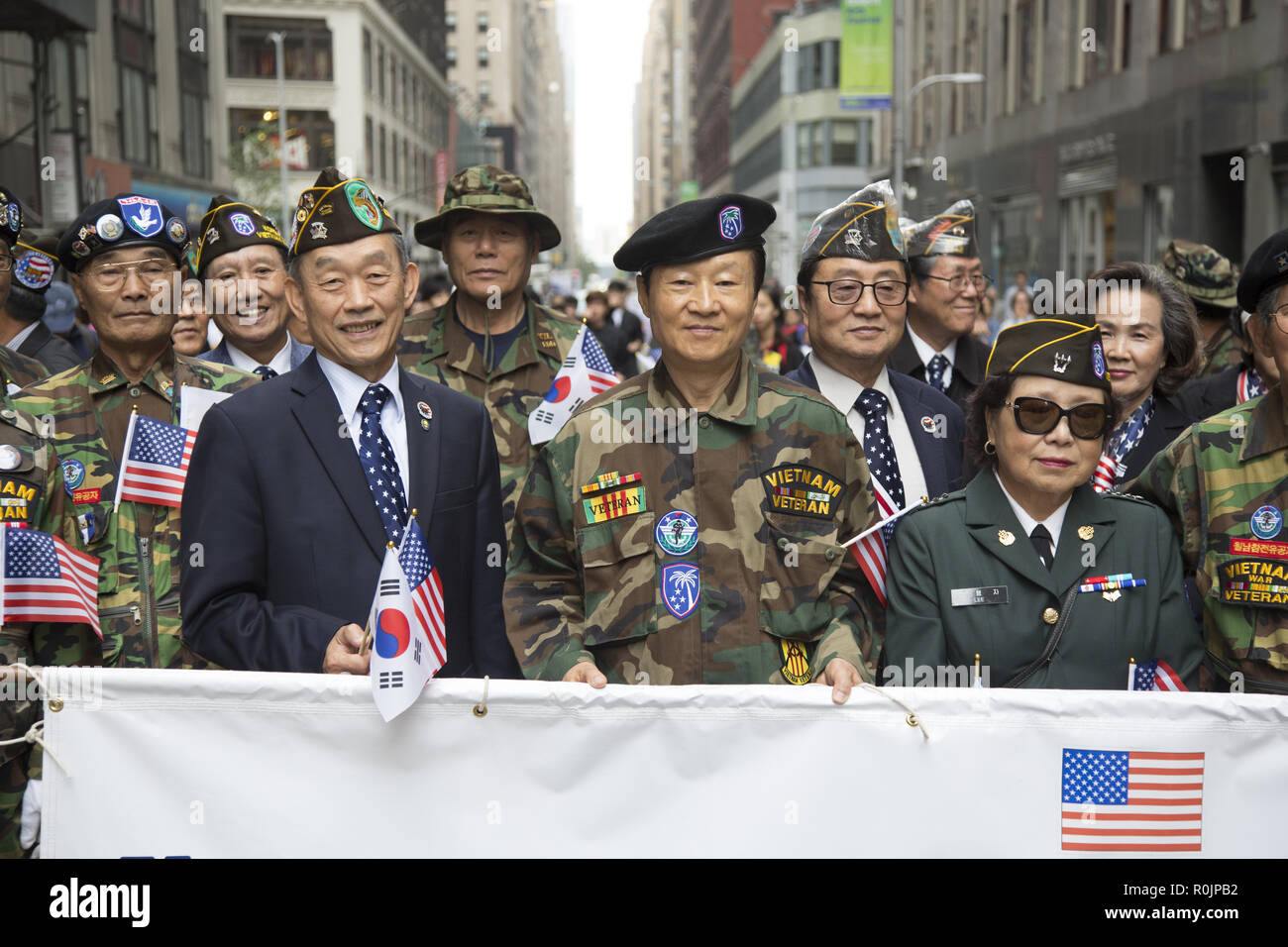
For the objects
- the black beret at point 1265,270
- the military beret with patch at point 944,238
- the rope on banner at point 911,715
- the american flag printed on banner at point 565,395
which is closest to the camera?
the rope on banner at point 911,715

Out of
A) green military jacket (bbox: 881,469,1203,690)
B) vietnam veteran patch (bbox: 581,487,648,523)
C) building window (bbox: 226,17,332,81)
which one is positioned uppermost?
building window (bbox: 226,17,332,81)

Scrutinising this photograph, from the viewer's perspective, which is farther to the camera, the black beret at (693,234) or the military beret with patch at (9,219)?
the military beret with patch at (9,219)

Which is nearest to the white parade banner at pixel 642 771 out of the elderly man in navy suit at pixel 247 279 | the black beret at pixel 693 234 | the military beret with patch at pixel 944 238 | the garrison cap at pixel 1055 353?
the garrison cap at pixel 1055 353

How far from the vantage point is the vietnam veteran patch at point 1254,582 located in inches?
133

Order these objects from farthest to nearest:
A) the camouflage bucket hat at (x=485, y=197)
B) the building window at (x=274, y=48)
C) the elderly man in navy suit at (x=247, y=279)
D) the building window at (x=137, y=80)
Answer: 1. the building window at (x=274, y=48)
2. the building window at (x=137, y=80)
3. the camouflage bucket hat at (x=485, y=197)
4. the elderly man in navy suit at (x=247, y=279)

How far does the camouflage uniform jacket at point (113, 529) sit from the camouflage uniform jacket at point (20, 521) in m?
0.45

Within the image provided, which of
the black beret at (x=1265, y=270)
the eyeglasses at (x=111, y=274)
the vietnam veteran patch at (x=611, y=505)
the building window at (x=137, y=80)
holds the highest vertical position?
the building window at (x=137, y=80)

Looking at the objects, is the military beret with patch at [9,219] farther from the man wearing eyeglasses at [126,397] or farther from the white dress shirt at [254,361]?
the white dress shirt at [254,361]

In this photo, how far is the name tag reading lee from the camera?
3.30 meters

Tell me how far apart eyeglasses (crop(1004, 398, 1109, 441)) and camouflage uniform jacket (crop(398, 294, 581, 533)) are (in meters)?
2.48

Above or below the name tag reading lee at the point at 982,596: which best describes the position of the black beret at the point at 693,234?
above

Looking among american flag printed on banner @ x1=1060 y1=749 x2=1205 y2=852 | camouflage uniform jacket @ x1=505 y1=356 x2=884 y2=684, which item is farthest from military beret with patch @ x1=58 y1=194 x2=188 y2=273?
american flag printed on banner @ x1=1060 y1=749 x2=1205 y2=852

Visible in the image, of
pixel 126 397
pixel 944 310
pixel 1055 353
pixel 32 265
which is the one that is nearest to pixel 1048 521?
pixel 1055 353

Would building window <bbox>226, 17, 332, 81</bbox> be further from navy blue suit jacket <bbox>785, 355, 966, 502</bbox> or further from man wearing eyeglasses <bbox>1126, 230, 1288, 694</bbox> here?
man wearing eyeglasses <bbox>1126, 230, 1288, 694</bbox>
